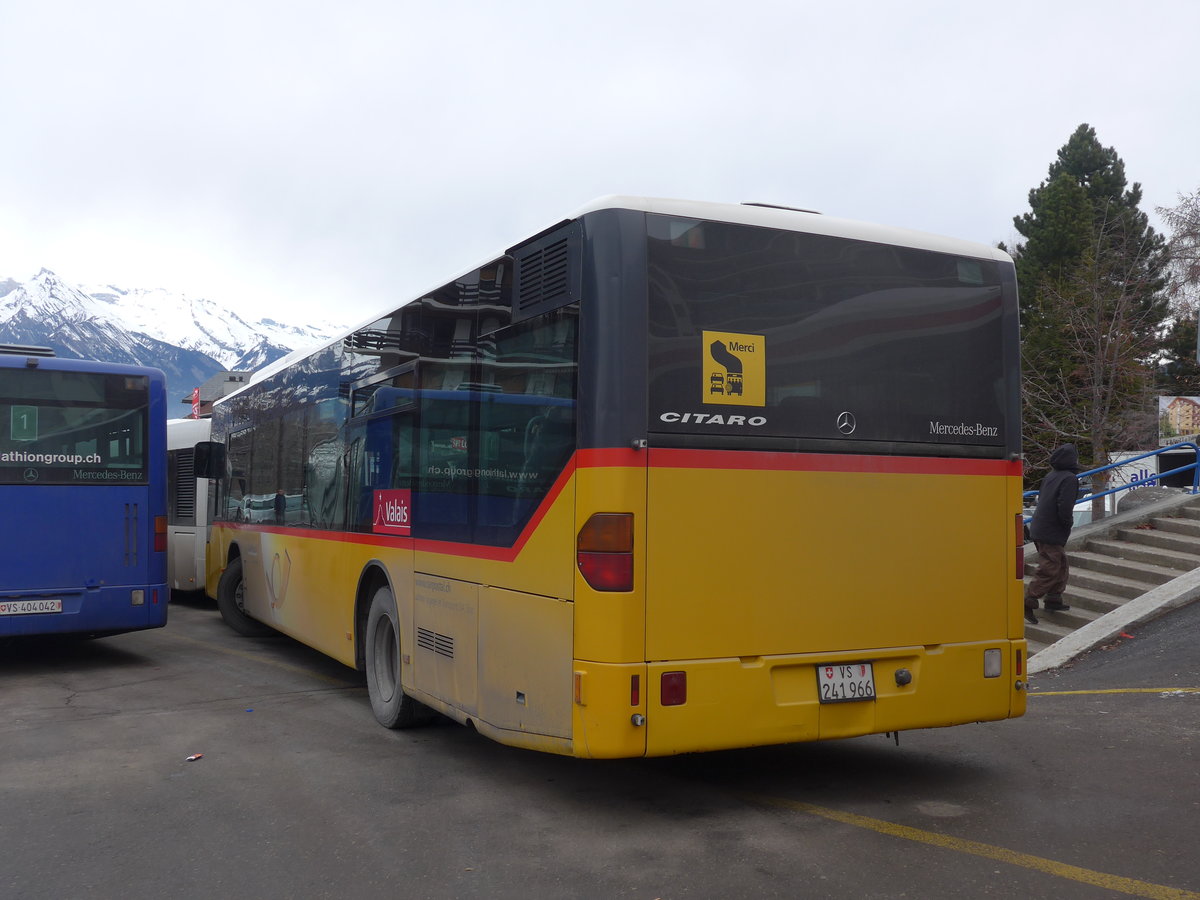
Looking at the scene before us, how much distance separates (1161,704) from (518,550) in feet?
17.3

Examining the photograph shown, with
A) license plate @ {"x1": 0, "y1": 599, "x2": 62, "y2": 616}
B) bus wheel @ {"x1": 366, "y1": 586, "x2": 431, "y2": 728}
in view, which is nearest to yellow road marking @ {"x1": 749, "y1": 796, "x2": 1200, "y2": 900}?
bus wheel @ {"x1": 366, "y1": 586, "x2": 431, "y2": 728}

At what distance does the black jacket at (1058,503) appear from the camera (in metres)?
11.5

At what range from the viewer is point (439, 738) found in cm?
755

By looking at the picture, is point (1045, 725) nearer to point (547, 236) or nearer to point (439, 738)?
point (439, 738)

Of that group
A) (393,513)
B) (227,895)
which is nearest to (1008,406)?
(393,513)

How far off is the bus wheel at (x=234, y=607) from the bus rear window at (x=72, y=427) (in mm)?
2078

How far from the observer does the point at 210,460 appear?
13.5 metres

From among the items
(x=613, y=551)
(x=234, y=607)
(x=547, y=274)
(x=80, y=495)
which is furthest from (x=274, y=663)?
(x=613, y=551)

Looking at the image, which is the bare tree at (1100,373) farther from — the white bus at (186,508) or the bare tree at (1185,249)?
the white bus at (186,508)

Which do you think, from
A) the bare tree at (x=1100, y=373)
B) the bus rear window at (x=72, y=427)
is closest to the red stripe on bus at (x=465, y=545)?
the bus rear window at (x=72, y=427)

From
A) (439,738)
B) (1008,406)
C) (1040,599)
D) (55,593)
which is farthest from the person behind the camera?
(1040,599)

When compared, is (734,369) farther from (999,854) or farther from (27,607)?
(27,607)

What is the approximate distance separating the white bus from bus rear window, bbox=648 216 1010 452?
12.6 m

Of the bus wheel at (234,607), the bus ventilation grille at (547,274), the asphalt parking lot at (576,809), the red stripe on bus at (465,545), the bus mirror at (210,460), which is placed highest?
the bus ventilation grille at (547,274)
